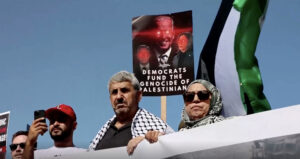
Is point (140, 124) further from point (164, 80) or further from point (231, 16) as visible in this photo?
point (164, 80)

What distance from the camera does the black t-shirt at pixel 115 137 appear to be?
356cm

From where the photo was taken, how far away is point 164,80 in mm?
7129

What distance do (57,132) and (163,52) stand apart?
3.74 meters

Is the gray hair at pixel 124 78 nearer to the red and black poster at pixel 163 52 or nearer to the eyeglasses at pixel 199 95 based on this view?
the eyeglasses at pixel 199 95

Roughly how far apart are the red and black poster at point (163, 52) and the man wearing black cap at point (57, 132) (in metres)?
3.13

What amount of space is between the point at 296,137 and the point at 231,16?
119 inches

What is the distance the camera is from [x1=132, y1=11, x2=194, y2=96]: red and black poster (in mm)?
7125

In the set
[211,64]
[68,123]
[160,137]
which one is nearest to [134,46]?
[211,64]

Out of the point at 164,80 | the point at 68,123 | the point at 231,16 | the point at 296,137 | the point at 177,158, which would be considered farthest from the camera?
the point at 164,80

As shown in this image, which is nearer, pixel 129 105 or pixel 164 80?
pixel 129 105

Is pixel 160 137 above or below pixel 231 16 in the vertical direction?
below

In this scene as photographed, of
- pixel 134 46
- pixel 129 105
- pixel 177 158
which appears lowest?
pixel 177 158

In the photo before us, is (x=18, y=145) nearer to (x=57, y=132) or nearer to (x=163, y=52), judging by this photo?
(x=57, y=132)

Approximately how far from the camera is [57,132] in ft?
12.9
